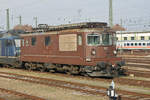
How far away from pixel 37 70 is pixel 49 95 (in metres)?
10.00

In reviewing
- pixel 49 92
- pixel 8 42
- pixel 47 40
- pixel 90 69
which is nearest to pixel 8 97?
pixel 49 92

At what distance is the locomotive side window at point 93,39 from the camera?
14.8 m

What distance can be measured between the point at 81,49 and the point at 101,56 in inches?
50.0

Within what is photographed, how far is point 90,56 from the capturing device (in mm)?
14727

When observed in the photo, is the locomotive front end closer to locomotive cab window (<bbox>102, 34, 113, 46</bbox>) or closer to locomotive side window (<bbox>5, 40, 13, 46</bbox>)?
locomotive cab window (<bbox>102, 34, 113, 46</bbox>)

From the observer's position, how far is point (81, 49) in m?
15.0

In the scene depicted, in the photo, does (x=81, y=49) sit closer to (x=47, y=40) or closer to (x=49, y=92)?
(x=47, y=40)

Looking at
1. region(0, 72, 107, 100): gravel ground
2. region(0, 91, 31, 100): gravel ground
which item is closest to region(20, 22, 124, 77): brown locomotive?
region(0, 72, 107, 100): gravel ground

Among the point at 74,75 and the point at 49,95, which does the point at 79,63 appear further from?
the point at 49,95

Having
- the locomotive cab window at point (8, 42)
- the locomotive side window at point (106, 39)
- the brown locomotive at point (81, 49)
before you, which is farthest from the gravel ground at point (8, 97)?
the locomotive cab window at point (8, 42)

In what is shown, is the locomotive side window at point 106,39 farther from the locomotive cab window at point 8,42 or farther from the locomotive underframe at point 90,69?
the locomotive cab window at point 8,42

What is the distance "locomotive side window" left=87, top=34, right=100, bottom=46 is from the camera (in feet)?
48.7

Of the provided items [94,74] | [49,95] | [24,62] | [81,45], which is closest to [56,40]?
[81,45]

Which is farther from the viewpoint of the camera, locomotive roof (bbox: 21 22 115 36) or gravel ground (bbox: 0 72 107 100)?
locomotive roof (bbox: 21 22 115 36)
